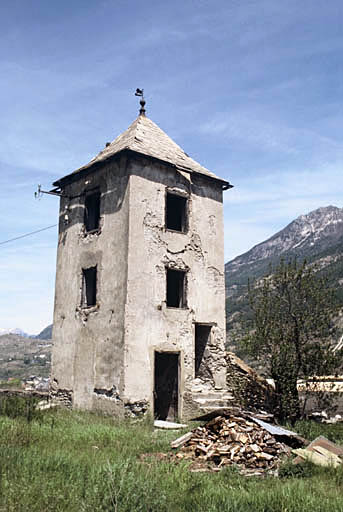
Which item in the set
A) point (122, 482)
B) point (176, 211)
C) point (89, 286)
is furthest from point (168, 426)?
point (176, 211)

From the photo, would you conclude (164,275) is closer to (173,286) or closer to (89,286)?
(173,286)

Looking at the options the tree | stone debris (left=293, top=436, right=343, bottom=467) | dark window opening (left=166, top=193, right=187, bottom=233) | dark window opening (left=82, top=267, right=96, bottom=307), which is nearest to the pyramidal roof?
dark window opening (left=166, top=193, right=187, bottom=233)

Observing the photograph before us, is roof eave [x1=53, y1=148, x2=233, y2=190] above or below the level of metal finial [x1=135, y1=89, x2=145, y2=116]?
below

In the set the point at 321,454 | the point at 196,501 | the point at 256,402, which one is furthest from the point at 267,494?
the point at 256,402

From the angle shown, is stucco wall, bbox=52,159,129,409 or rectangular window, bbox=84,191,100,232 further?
rectangular window, bbox=84,191,100,232

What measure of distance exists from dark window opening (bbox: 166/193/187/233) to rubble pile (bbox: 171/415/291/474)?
25.6 ft

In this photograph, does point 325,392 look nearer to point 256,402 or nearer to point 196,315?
point 256,402

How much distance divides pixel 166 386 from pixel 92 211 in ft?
22.2

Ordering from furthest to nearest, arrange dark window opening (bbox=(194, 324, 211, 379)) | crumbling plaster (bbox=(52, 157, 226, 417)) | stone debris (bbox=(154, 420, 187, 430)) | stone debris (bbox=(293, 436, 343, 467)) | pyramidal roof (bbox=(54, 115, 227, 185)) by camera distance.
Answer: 1. dark window opening (bbox=(194, 324, 211, 379))
2. pyramidal roof (bbox=(54, 115, 227, 185))
3. crumbling plaster (bbox=(52, 157, 226, 417))
4. stone debris (bbox=(154, 420, 187, 430))
5. stone debris (bbox=(293, 436, 343, 467))

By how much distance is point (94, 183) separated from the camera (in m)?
16.7

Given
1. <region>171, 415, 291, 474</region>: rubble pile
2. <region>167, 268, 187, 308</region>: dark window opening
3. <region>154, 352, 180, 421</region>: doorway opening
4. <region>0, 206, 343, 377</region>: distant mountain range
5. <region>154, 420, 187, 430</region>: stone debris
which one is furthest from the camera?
<region>0, 206, 343, 377</region>: distant mountain range

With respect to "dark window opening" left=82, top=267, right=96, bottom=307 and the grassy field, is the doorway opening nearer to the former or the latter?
"dark window opening" left=82, top=267, right=96, bottom=307

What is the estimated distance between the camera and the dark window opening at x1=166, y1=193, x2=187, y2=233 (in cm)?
1678

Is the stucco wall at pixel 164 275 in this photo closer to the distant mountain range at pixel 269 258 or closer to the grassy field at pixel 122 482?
the grassy field at pixel 122 482
